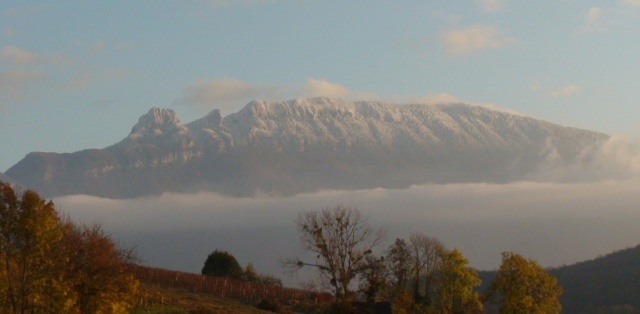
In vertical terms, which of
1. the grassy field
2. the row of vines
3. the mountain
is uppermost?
the mountain

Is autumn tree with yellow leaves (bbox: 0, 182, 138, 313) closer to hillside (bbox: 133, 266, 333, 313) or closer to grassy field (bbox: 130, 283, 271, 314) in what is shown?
grassy field (bbox: 130, 283, 271, 314)

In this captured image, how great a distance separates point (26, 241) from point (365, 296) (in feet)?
163

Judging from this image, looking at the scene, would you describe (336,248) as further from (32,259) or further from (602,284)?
(602,284)

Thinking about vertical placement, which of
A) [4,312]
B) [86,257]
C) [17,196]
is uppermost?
[17,196]

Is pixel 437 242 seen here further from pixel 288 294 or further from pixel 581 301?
pixel 581 301

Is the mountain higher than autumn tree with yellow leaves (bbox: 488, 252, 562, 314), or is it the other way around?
the mountain

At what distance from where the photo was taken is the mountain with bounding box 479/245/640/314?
157 metres

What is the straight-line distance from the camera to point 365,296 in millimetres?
90625

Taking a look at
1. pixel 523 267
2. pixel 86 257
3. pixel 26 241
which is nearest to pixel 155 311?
pixel 86 257

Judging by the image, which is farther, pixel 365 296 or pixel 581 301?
pixel 581 301

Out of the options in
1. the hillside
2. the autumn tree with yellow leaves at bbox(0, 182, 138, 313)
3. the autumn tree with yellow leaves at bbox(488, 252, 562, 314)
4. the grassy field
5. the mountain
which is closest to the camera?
the autumn tree with yellow leaves at bbox(0, 182, 138, 313)

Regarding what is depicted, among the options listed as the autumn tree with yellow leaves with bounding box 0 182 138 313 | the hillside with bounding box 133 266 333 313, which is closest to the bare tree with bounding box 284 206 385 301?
the hillside with bounding box 133 266 333 313

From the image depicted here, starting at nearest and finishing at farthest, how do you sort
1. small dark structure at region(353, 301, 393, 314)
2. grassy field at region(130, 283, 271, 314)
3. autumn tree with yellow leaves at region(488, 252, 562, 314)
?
grassy field at region(130, 283, 271, 314), small dark structure at region(353, 301, 393, 314), autumn tree with yellow leaves at region(488, 252, 562, 314)

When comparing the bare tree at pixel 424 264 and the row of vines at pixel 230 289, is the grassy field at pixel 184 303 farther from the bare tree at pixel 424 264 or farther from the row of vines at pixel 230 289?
the bare tree at pixel 424 264
